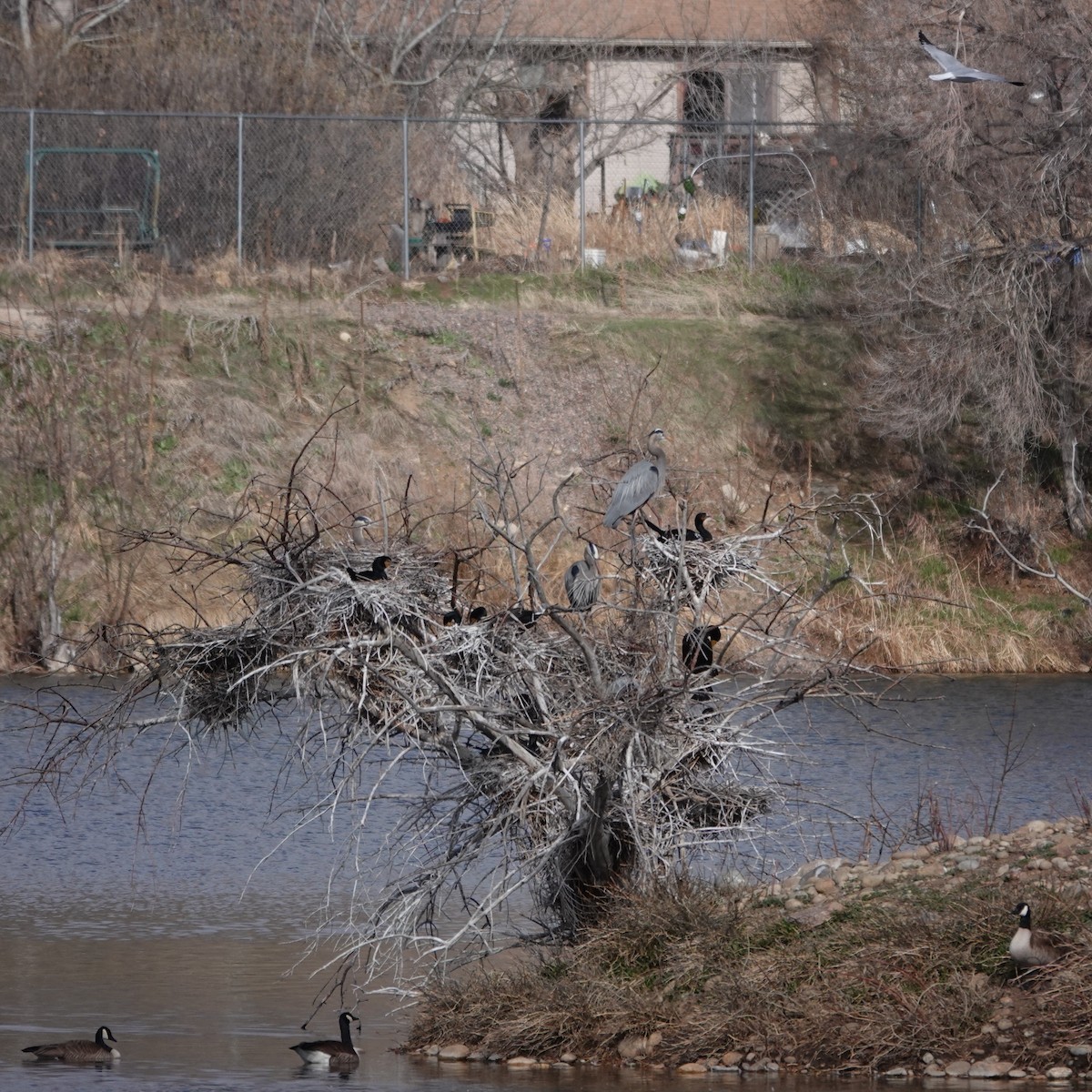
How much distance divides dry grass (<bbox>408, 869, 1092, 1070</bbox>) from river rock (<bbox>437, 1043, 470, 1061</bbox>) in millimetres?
68

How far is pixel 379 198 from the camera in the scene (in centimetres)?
2880

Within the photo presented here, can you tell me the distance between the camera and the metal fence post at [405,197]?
27.4 m

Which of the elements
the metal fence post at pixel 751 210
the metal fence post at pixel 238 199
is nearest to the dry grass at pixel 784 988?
the metal fence post at pixel 238 199

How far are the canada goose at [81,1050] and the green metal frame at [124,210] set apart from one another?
1929 cm

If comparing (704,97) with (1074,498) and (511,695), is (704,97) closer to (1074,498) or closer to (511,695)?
(1074,498)

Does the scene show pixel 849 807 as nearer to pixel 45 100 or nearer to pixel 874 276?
pixel 874 276

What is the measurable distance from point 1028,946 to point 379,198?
2207cm

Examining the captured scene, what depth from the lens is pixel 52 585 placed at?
71.5ft

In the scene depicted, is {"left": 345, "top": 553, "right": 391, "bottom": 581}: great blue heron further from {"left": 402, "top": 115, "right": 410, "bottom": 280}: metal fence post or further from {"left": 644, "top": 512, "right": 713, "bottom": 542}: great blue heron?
{"left": 402, "top": 115, "right": 410, "bottom": 280}: metal fence post

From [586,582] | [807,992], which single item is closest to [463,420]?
[586,582]

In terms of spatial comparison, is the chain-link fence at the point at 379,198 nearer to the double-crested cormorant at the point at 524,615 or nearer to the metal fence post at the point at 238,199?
the metal fence post at the point at 238,199

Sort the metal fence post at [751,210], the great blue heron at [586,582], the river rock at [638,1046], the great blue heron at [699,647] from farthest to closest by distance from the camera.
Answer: the metal fence post at [751,210]
the great blue heron at [586,582]
the great blue heron at [699,647]
the river rock at [638,1046]

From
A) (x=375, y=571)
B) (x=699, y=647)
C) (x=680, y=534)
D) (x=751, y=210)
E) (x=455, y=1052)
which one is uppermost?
(x=751, y=210)

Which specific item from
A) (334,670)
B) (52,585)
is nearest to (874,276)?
(52,585)
